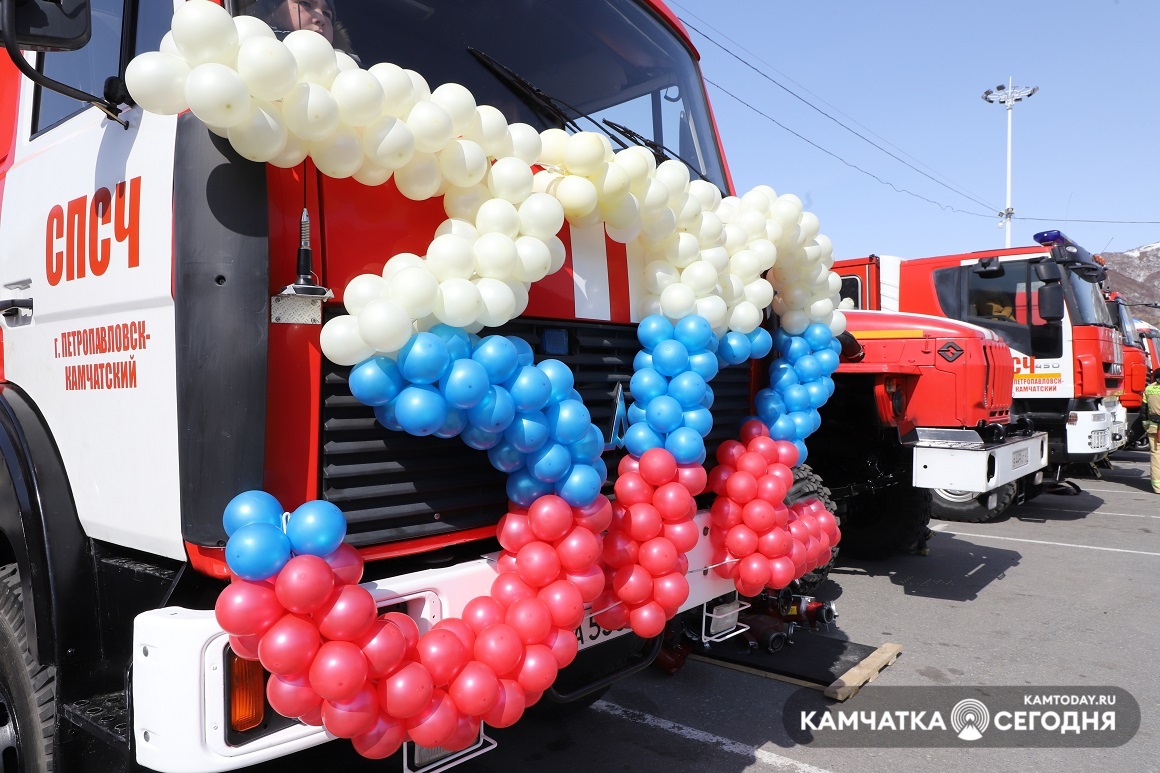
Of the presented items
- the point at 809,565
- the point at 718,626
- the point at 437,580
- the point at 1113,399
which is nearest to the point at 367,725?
the point at 437,580

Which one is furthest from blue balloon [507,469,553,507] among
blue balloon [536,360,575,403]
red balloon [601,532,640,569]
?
red balloon [601,532,640,569]

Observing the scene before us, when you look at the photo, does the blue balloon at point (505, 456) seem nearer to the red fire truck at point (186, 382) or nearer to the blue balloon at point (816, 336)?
the red fire truck at point (186, 382)

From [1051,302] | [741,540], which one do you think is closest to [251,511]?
[741,540]

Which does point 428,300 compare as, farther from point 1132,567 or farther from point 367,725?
point 1132,567

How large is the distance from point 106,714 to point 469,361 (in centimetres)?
126

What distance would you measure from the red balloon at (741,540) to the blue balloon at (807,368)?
725 millimetres

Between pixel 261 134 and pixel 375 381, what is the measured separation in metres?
0.56

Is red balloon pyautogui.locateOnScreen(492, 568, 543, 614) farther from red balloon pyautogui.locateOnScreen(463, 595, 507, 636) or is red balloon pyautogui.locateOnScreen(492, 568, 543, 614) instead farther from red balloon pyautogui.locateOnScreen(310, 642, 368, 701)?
red balloon pyautogui.locateOnScreen(310, 642, 368, 701)

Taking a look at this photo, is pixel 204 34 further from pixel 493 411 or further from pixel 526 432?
pixel 526 432

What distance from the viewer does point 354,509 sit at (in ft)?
6.17

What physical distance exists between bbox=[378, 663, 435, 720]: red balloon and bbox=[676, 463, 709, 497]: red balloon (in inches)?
39.7

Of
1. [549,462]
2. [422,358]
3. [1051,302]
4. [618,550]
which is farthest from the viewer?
[1051,302]

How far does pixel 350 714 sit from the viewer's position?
63.8 inches

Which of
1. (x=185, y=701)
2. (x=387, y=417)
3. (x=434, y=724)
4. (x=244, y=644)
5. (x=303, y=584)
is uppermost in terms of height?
(x=387, y=417)
